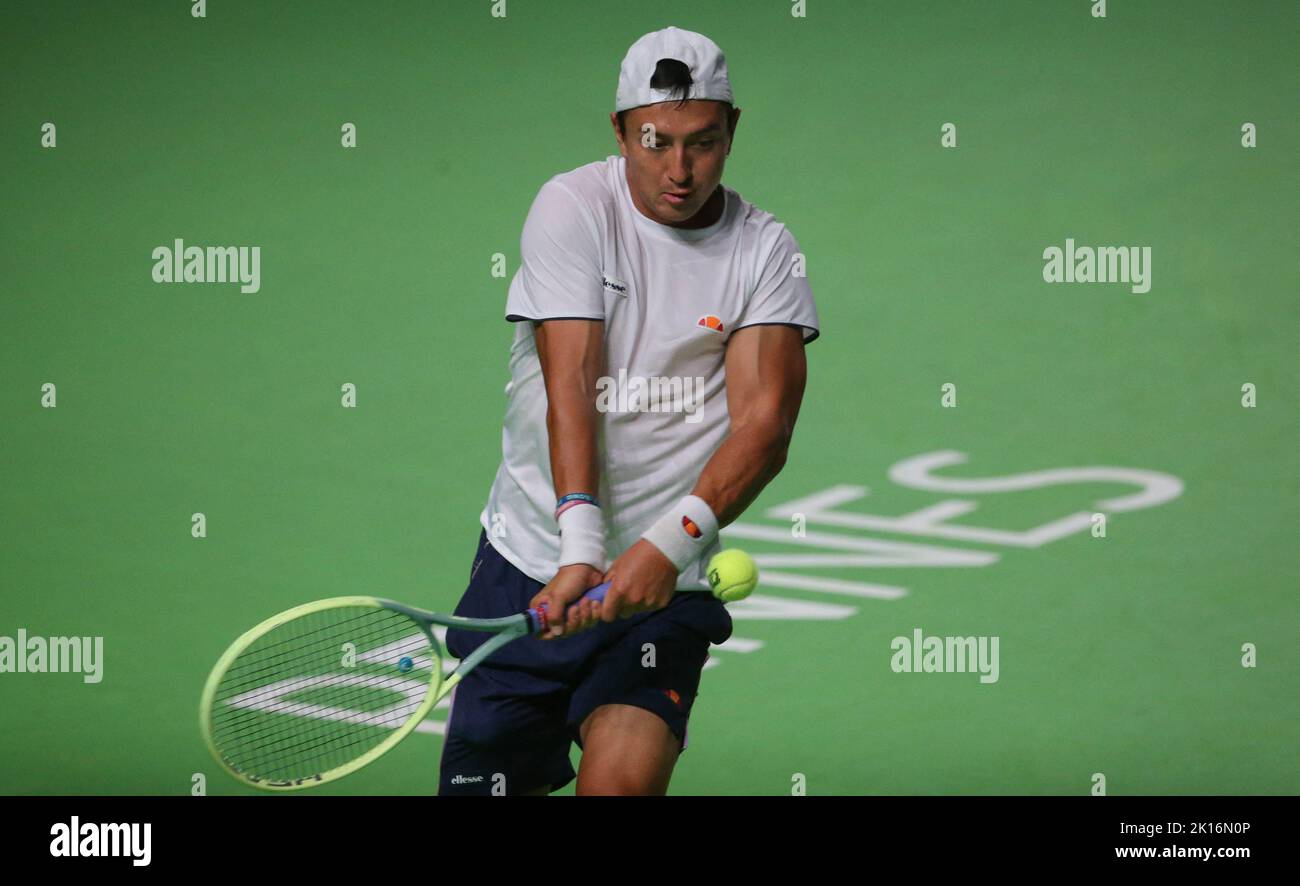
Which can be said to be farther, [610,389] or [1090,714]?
[1090,714]

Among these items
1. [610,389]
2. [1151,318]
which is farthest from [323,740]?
[1151,318]

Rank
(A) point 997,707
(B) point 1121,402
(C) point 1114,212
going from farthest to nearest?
(C) point 1114,212
(B) point 1121,402
(A) point 997,707

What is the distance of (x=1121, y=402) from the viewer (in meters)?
9.20

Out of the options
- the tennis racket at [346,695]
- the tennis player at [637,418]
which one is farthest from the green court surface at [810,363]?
the tennis player at [637,418]

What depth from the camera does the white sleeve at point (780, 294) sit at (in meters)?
4.12

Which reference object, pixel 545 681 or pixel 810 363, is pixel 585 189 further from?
pixel 810 363

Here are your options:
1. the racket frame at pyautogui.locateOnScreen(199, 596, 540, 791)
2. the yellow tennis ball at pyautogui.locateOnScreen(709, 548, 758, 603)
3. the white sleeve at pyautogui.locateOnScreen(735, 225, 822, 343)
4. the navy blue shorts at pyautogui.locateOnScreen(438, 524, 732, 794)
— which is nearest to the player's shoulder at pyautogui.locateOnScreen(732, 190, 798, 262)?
the white sleeve at pyautogui.locateOnScreen(735, 225, 822, 343)

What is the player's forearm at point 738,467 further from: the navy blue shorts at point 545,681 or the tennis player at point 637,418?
Result: the navy blue shorts at point 545,681

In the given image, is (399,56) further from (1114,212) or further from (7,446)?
(1114,212)

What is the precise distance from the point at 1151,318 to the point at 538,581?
6.27 m

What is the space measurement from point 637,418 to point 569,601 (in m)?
0.49

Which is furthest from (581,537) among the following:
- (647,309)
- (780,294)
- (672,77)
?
(672,77)

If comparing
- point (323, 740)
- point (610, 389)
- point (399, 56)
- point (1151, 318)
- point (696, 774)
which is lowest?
point (696, 774)

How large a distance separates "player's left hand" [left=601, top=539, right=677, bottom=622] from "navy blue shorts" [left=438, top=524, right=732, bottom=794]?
0.75 ft
